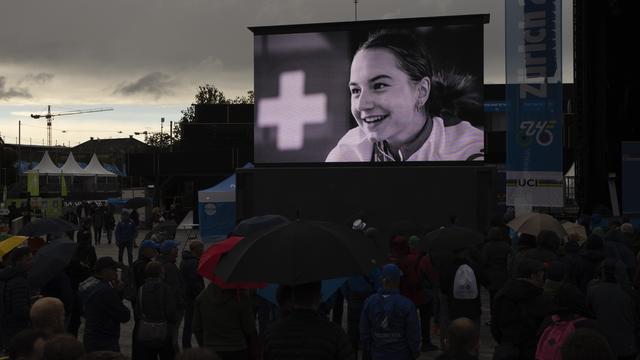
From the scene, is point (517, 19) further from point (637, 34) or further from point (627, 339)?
point (627, 339)

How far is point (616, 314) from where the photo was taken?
7.18 meters

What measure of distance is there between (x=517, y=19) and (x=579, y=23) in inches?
269

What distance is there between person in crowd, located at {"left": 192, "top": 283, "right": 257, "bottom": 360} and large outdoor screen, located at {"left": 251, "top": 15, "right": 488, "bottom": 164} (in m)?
16.4

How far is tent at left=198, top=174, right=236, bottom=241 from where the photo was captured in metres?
32.0

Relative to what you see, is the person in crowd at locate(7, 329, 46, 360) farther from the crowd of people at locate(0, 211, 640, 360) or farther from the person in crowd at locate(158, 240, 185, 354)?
the person in crowd at locate(158, 240, 185, 354)

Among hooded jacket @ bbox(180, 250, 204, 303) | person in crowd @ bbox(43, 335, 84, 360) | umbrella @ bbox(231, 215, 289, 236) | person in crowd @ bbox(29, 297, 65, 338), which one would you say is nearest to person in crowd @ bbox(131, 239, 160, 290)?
hooded jacket @ bbox(180, 250, 204, 303)

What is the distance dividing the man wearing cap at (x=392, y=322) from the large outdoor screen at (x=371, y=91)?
630 inches

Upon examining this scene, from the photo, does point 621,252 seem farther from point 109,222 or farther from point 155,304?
point 109,222

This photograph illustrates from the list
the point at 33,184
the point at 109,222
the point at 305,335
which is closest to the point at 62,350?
the point at 305,335

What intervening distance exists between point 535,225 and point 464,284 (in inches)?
94.1

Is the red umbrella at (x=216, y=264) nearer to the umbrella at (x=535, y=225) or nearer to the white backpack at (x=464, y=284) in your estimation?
the white backpack at (x=464, y=284)

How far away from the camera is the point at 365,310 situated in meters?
7.16

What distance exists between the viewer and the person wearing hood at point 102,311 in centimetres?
741

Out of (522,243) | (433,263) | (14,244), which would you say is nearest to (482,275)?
(522,243)
